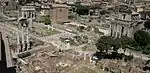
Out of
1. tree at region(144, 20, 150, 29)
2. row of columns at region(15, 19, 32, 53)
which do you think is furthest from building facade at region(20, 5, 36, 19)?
tree at region(144, 20, 150, 29)

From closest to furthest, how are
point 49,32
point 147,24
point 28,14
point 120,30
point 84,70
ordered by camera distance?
1. point 84,70
2. point 120,30
3. point 147,24
4. point 49,32
5. point 28,14

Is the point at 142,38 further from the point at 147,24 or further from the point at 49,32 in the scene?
A: the point at 49,32

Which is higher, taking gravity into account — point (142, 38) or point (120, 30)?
point (120, 30)

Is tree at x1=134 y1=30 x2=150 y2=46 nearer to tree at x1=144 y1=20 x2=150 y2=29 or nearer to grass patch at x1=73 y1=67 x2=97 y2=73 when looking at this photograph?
tree at x1=144 y1=20 x2=150 y2=29

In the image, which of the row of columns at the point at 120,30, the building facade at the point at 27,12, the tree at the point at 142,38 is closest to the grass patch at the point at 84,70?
the tree at the point at 142,38

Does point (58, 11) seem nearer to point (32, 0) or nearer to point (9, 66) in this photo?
point (32, 0)

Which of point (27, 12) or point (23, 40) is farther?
point (27, 12)

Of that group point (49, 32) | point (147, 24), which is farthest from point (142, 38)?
point (49, 32)

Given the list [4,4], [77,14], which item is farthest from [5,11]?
[77,14]
